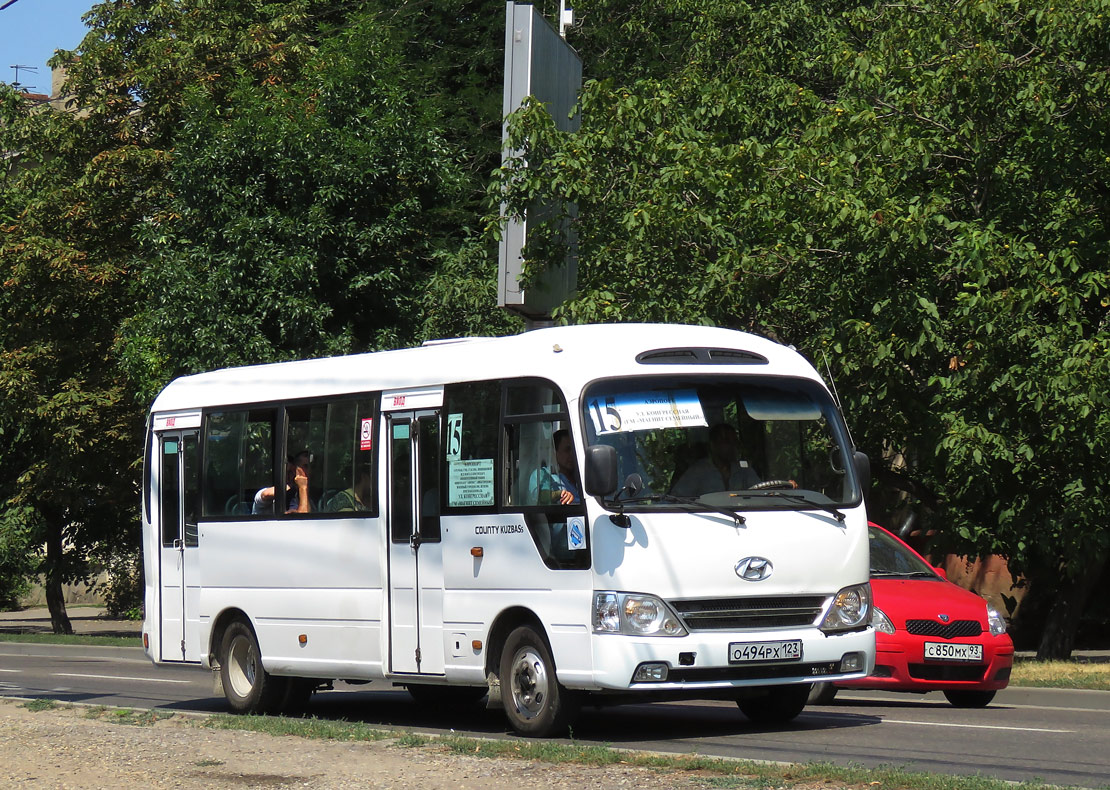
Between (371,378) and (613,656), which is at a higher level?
(371,378)

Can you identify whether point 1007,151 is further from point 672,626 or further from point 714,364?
point 672,626

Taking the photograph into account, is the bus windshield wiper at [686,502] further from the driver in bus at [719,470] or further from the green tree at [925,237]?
the green tree at [925,237]

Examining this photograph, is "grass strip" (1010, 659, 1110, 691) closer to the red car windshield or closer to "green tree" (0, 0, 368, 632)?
the red car windshield

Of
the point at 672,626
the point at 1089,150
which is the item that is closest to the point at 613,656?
the point at 672,626

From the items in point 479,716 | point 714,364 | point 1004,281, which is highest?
point 1004,281

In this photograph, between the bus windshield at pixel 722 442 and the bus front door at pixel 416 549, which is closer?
the bus windshield at pixel 722 442

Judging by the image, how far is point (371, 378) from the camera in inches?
533

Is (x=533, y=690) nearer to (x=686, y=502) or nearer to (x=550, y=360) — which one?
(x=686, y=502)

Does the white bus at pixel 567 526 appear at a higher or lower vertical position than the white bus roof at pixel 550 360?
lower

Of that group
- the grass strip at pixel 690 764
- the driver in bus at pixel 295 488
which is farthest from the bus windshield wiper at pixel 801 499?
the driver in bus at pixel 295 488

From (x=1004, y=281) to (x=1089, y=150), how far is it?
1.91 metres

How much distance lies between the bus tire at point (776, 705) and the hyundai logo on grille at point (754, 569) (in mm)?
1355

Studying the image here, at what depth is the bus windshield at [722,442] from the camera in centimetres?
1122

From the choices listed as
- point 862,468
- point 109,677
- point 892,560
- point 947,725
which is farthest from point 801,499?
point 109,677
